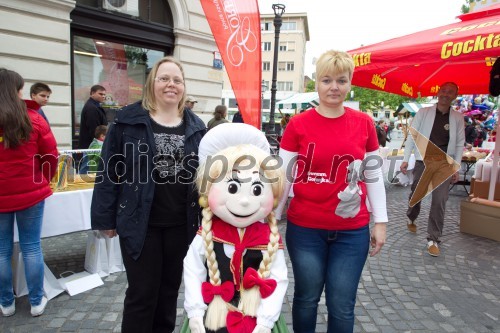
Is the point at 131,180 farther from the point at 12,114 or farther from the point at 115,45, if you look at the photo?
the point at 115,45

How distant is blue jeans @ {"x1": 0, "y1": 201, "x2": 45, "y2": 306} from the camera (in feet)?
9.35

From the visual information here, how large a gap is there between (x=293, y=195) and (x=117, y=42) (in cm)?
721

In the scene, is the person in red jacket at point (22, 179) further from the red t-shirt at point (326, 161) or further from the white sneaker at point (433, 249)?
the white sneaker at point (433, 249)

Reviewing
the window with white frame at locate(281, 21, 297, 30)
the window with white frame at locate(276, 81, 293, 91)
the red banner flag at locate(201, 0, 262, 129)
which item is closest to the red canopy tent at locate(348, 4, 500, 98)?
the red banner flag at locate(201, 0, 262, 129)

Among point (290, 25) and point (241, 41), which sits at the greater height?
point (290, 25)

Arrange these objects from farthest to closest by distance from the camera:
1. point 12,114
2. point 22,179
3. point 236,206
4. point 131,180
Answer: point 22,179
point 12,114
point 131,180
point 236,206

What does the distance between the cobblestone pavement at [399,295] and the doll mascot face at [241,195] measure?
1.50 m

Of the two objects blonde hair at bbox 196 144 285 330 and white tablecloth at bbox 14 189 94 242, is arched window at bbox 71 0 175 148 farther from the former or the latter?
blonde hair at bbox 196 144 285 330

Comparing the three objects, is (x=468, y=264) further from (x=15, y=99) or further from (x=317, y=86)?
(x=15, y=99)

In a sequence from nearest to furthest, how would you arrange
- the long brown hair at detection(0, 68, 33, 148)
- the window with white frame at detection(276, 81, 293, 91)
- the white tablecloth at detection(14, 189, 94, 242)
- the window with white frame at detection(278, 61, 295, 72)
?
the long brown hair at detection(0, 68, 33, 148), the white tablecloth at detection(14, 189, 94, 242), the window with white frame at detection(276, 81, 293, 91), the window with white frame at detection(278, 61, 295, 72)

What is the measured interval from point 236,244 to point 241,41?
2.39m

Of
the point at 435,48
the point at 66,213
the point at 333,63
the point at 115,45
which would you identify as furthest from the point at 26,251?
the point at 115,45

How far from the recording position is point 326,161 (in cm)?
200

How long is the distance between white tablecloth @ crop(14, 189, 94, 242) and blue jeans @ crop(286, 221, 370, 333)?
2.40 metres
